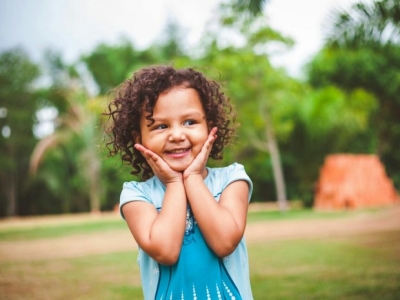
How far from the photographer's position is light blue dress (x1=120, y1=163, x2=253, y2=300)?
1361 mm

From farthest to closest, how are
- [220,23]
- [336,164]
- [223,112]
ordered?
1. [336,164]
2. [220,23]
3. [223,112]

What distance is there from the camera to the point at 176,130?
1487 millimetres

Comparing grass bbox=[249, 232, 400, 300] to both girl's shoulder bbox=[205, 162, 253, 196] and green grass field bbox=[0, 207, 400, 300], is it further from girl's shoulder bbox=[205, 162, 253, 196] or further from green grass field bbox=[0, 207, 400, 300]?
girl's shoulder bbox=[205, 162, 253, 196]

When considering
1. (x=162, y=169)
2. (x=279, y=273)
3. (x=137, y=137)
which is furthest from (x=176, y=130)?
(x=279, y=273)

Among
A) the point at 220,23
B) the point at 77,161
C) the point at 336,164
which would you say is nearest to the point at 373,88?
the point at 336,164

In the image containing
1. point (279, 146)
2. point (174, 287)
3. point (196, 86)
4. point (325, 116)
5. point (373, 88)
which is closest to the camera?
point (174, 287)

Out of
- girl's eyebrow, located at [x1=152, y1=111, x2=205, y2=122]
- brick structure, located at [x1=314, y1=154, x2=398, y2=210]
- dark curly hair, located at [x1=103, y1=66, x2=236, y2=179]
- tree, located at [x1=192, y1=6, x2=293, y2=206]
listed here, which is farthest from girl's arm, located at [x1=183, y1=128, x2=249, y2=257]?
brick structure, located at [x1=314, y1=154, x2=398, y2=210]

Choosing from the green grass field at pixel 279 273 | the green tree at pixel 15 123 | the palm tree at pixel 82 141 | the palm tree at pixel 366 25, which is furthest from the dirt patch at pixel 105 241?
the green tree at pixel 15 123

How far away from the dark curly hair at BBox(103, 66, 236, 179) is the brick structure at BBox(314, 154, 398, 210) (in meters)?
16.3

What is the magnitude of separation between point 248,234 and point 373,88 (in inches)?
665

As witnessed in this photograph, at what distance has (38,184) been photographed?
2455 centimetres

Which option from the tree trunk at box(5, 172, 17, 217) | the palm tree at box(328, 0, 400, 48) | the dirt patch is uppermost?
the palm tree at box(328, 0, 400, 48)

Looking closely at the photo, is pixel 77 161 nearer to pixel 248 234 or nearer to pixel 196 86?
pixel 248 234

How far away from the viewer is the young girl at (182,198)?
1373 millimetres
